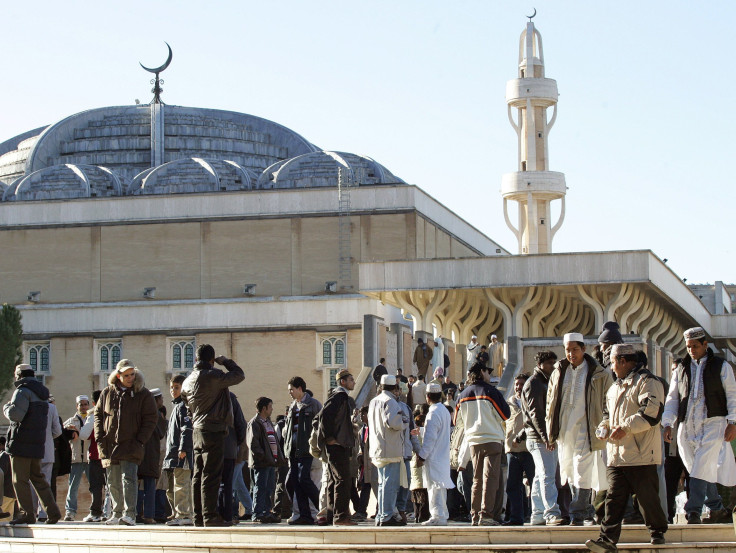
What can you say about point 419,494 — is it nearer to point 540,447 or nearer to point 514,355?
point 540,447

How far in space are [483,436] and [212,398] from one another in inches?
106

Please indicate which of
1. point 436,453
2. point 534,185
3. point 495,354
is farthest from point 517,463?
point 534,185

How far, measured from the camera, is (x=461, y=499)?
55.4 feet

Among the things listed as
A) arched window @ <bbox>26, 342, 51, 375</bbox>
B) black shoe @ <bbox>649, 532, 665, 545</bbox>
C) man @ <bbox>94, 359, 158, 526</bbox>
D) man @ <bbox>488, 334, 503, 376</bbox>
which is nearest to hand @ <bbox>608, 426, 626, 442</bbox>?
black shoe @ <bbox>649, 532, 665, 545</bbox>

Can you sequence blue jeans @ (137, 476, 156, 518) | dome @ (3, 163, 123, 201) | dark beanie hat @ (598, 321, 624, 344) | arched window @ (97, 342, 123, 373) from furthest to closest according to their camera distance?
dome @ (3, 163, 123, 201), arched window @ (97, 342, 123, 373), blue jeans @ (137, 476, 156, 518), dark beanie hat @ (598, 321, 624, 344)

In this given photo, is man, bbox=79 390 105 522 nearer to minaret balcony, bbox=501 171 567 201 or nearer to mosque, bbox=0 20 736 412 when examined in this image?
mosque, bbox=0 20 736 412

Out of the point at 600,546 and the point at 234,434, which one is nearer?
the point at 600,546

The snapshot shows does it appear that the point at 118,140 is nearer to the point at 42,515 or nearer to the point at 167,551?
the point at 42,515

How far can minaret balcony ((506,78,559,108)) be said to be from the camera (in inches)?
2138

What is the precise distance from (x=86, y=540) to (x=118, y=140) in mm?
48327

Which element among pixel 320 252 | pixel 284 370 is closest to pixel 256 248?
pixel 320 252

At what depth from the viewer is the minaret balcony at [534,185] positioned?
173 ft

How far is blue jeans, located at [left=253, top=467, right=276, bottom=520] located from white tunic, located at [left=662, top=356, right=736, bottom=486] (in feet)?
18.9

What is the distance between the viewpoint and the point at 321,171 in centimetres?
5200
